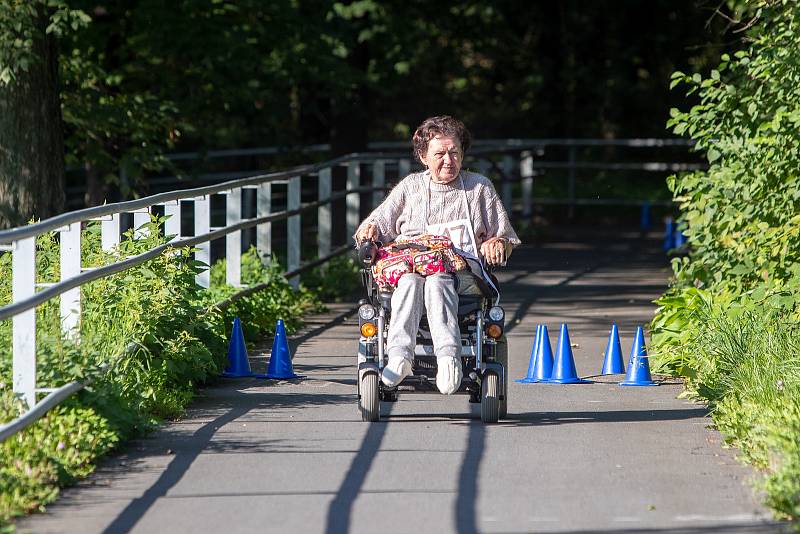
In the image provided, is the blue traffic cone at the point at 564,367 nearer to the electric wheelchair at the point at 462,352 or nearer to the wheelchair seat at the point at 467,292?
the electric wheelchair at the point at 462,352

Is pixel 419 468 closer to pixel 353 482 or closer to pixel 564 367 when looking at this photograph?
pixel 353 482

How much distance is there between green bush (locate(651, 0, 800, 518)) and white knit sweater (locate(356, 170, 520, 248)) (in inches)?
59.3

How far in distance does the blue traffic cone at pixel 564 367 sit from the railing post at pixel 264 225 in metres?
3.59

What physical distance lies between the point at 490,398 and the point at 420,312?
0.58 metres

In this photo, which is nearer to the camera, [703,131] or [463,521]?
[463,521]

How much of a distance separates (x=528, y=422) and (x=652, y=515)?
7.41 ft

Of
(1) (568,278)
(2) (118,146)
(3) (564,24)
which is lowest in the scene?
(1) (568,278)

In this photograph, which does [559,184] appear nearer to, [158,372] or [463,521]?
[158,372]

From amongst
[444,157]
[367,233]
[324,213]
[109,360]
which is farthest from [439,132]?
[324,213]

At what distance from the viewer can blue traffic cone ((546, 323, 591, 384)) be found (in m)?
9.45

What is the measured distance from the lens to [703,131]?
10250 millimetres

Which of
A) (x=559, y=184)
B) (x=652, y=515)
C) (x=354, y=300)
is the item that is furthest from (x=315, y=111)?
(x=652, y=515)

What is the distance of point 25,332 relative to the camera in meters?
6.49

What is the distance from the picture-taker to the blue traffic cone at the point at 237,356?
9.40m
